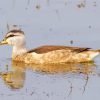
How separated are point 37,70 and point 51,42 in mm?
2064

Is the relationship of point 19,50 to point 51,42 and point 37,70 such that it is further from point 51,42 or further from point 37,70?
point 37,70

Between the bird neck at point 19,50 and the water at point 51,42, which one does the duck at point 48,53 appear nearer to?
the bird neck at point 19,50

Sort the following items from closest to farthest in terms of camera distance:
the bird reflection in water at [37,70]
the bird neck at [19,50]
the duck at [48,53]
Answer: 1. the bird reflection in water at [37,70]
2. the duck at [48,53]
3. the bird neck at [19,50]

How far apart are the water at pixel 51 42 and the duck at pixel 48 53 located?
10.3 inches

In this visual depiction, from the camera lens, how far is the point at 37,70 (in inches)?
568

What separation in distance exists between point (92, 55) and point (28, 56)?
1.48 meters

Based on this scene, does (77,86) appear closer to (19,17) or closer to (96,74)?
(96,74)

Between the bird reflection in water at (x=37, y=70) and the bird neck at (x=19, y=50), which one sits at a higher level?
the bird neck at (x=19, y=50)

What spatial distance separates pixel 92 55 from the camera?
15.4 meters

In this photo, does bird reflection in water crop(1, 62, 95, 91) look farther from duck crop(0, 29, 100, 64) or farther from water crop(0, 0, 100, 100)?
duck crop(0, 29, 100, 64)

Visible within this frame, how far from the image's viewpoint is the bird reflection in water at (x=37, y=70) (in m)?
13.2

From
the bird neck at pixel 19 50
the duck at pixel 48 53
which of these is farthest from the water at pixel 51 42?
the duck at pixel 48 53

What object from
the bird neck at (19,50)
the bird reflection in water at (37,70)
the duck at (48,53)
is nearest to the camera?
the bird reflection in water at (37,70)

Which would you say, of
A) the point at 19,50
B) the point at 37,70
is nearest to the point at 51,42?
the point at 19,50
